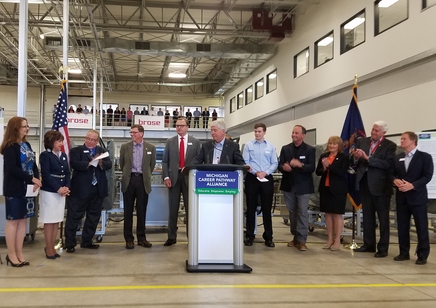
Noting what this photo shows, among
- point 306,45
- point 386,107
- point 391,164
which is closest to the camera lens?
point 391,164

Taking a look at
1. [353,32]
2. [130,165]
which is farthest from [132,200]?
[353,32]

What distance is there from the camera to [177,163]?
579cm

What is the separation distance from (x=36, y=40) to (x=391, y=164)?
16.1m

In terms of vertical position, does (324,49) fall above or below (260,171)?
→ above

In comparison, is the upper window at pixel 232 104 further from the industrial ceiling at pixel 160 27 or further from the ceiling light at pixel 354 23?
the ceiling light at pixel 354 23

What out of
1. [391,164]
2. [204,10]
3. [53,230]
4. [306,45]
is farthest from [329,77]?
[53,230]

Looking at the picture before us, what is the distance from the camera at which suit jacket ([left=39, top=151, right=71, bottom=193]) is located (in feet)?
15.6

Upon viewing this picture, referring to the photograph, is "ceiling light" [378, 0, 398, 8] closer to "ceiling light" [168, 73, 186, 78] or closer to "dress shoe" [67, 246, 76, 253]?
"dress shoe" [67, 246, 76, 253]

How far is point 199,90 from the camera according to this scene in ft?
92.7

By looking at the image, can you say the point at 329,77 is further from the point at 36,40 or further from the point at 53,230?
the point at 36,40

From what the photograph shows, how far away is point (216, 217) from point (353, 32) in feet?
29.9

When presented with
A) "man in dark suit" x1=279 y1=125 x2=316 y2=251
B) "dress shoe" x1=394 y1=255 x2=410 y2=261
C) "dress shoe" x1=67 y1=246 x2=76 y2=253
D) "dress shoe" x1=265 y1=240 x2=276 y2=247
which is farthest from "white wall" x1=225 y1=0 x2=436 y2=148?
"dress shoe" x1=67 y1=246 x2=76 y2=253

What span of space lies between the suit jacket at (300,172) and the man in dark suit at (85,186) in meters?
2.53

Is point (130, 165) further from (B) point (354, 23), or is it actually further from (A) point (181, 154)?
(B) point (354, 23)
